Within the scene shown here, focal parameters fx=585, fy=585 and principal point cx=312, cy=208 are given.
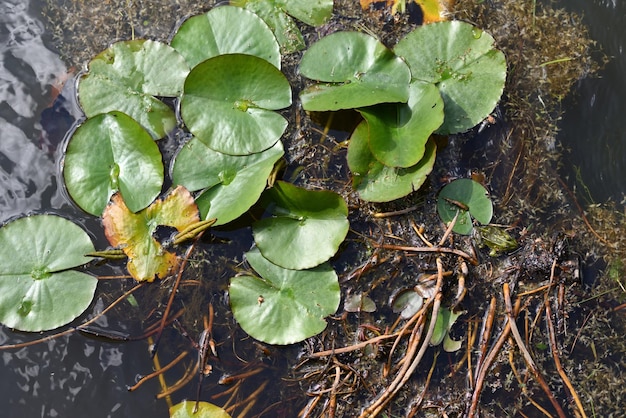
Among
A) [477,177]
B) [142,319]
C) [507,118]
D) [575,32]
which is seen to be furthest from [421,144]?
[142,319]

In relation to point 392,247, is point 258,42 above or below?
above

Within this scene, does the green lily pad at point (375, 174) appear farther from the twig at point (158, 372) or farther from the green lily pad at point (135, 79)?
the twig at point (158, 372)

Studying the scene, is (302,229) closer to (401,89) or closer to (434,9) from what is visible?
(401,89)

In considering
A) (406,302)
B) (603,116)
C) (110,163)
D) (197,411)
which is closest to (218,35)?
(110,163)

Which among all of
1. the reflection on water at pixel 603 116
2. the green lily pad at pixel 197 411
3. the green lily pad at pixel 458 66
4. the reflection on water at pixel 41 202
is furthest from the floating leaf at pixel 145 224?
the reflection on water at pixel 603 116

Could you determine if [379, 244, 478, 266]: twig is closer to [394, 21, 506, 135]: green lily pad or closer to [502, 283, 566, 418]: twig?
[502, 283, 566, 418]: twig

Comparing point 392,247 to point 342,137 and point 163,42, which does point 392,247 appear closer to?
point 342,137

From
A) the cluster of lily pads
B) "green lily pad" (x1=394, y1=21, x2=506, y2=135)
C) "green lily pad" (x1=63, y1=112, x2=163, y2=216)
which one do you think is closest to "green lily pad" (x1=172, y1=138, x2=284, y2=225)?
the cluster of lily pads
